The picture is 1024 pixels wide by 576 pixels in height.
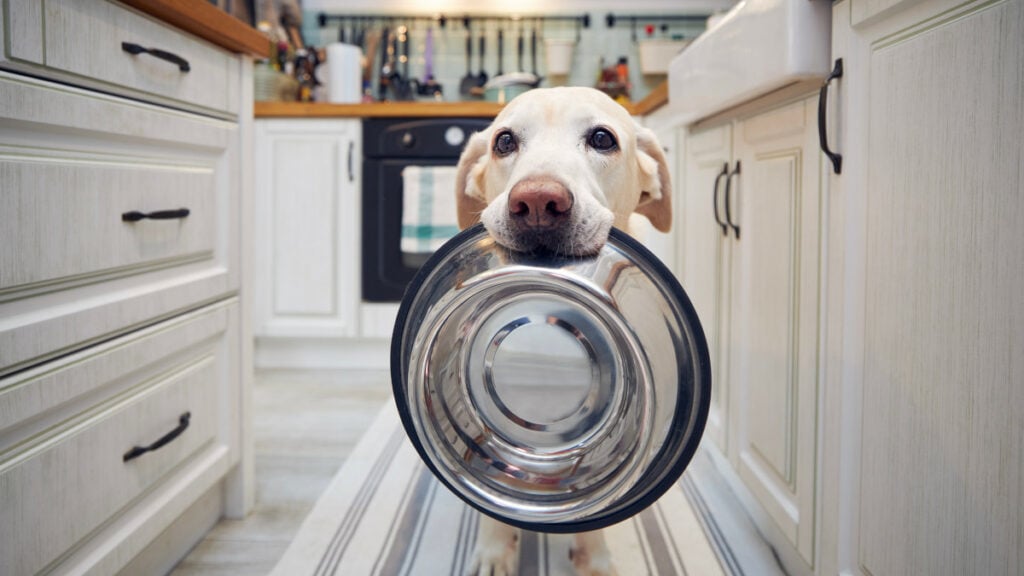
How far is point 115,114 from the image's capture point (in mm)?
1064

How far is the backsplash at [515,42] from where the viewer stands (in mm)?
3691

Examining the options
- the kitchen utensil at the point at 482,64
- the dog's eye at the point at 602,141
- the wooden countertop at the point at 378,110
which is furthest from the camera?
the kitchen utensil at the point at 482,64

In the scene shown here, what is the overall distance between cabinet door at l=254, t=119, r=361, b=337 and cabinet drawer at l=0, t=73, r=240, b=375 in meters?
1.58

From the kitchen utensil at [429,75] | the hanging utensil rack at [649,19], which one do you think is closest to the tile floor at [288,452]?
the kitchen utensil at [429,75]

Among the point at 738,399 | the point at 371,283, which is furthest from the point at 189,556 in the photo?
the point at 371,283

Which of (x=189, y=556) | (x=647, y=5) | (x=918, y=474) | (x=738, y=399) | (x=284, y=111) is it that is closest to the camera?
(x=918, y=474)

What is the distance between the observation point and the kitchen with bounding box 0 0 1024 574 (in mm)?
743

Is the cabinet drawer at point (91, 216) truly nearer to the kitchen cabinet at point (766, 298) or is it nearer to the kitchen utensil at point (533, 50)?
the kitchen cabinet at point (766, 298)

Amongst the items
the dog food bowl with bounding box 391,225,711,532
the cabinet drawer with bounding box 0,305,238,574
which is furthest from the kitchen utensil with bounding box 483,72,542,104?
the dog food bowl with bounding box 391,225,711,532

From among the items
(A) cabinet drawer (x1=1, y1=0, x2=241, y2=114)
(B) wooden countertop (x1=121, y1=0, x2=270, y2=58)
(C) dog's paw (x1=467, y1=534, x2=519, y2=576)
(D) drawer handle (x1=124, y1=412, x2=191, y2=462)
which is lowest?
(C) dog's paw (x1=467, y1=534, x2=519, y2=576)

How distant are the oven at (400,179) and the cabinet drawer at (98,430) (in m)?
1.56

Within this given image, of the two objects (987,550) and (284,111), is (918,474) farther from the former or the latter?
(284,111)

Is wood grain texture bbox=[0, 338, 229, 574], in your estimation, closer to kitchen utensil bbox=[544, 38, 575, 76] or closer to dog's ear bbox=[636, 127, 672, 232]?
dog's ear bbox=[636, 127, 672, 232]

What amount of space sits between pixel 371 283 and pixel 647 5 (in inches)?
78.2
